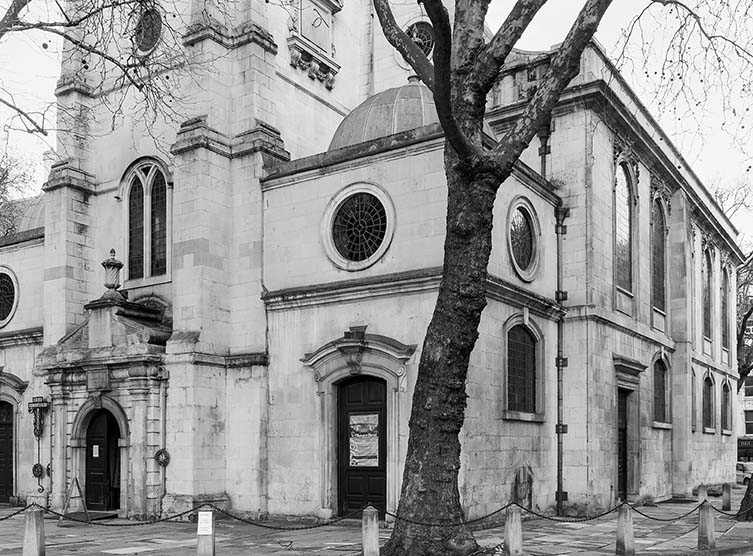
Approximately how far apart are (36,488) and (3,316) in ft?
19.3

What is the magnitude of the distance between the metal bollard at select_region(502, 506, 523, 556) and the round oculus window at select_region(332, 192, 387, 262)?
7313 millimetres

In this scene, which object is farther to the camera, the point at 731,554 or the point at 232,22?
the point at 232,22

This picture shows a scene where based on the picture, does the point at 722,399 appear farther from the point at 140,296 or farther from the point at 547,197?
the point at 140,296

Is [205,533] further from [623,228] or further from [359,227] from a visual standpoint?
[623,228]

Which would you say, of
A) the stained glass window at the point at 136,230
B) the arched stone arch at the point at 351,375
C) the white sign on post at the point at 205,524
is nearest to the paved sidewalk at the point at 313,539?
the arched stone arch at the point at 351,375

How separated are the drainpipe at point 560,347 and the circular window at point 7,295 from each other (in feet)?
51.0

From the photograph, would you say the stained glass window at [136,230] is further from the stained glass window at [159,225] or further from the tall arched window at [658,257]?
the tall arched window at [658,257]

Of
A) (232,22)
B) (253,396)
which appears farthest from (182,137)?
(253,396)

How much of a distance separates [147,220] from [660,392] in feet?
53.5

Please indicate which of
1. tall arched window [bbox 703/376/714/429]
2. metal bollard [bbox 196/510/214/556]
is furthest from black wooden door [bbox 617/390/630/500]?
metal bollard [bbox 196/510/214/556]

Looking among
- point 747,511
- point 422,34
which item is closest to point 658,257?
point 747,511

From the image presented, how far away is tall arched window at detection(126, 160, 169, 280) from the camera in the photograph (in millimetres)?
21719

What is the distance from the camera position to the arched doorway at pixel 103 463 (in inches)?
803

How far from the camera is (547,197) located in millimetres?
20734
